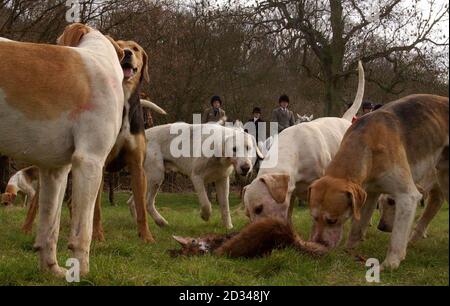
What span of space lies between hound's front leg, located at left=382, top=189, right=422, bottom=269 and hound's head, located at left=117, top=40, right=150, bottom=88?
2.97m

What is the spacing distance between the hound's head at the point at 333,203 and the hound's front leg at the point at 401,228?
0.40m

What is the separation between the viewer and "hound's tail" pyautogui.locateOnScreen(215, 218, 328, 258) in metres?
4.48

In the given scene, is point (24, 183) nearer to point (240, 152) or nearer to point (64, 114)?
point (240, 152)

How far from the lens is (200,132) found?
350 inches

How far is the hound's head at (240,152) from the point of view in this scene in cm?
782

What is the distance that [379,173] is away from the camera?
424 centimetres

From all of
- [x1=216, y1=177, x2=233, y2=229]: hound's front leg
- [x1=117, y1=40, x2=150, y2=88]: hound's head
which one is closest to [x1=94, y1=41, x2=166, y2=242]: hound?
[x1=117, y1=40, x2=150, y2=88]: hound's head

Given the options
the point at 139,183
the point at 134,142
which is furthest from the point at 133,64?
the point at 139,183

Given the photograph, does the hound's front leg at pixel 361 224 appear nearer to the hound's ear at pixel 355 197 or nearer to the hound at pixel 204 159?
the hound's ear at pixel 355 197

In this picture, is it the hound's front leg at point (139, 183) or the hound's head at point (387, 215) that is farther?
the hound's front leg at point (139, 183)

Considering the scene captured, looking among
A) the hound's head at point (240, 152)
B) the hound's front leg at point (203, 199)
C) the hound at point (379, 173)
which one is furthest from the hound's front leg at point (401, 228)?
the hound's front leg at point (203, 199)

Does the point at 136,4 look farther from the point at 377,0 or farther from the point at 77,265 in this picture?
the point at 77,265
